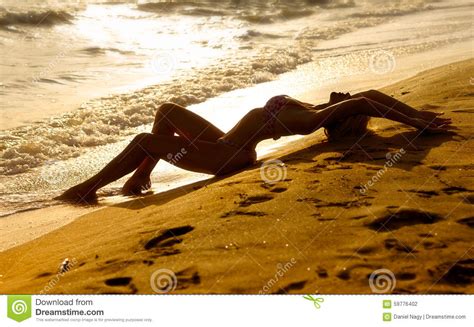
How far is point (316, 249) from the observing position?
145 inches

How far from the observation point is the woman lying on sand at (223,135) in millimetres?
5352

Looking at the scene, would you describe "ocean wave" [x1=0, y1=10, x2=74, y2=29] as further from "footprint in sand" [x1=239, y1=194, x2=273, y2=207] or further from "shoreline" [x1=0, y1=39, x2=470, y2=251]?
"footprint in sand" [x1=239, y1=194, x2=273, y2=207]

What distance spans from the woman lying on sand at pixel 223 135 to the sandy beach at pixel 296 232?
200 mm

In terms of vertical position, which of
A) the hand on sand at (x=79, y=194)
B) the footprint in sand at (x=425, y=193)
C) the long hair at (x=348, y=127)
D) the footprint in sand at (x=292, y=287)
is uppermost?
the long hair at (x=348, y=127)

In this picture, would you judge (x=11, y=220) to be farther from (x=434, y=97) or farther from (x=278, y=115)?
(x=434, y=97)

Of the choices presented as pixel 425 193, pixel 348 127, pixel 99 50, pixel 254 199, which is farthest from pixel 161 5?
pixel 425 193

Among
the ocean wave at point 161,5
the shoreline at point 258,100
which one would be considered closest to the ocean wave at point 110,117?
the shoreline at point 258,100

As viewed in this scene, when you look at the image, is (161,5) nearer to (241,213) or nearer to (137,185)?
(137,185)

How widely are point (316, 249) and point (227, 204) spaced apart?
34.5 inches

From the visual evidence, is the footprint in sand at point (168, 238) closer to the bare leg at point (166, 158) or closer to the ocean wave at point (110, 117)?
the bare leg at point (166, 158)

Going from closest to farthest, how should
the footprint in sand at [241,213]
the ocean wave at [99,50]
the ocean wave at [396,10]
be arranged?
1. the footprint in sand at [241,213]
2. the ocean wave at [99,50]
3. the ocean wave at [396,10]
